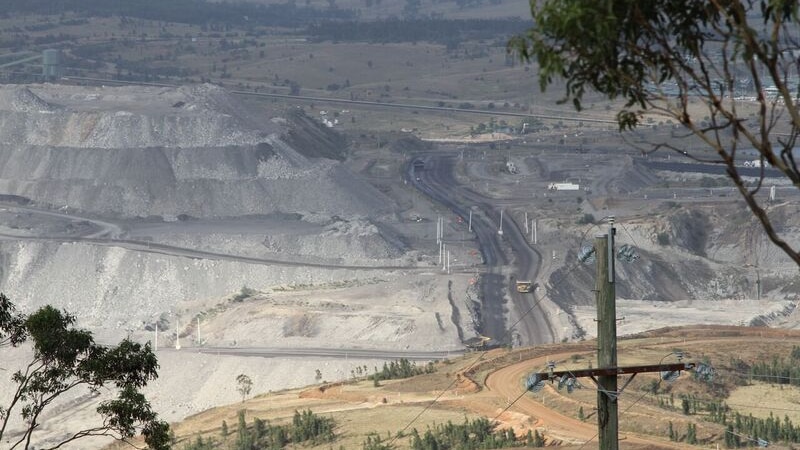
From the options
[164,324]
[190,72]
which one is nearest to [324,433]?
[164,324]

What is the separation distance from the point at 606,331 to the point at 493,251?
242ft

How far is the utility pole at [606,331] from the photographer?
16.2 meters

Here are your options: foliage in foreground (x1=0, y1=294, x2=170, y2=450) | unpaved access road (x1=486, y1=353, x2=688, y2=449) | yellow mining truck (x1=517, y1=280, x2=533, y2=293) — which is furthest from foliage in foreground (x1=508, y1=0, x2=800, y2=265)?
yellow mining truck (x1=517, y1=280, x2=533, y2=293)

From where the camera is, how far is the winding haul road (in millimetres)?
71750

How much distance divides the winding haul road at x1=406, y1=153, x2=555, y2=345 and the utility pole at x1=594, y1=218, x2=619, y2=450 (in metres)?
51.6

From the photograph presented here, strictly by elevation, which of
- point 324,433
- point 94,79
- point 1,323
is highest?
point 94,79

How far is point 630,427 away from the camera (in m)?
38.7

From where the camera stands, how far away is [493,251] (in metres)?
90.0

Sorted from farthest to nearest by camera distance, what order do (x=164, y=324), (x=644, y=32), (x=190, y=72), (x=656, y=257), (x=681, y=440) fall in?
(x=190, y=72), (x=656, y=257), (x=164, y=324), (x=681, y=440), (x=644, y=32)

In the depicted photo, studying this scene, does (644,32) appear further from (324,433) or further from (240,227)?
(240,227)

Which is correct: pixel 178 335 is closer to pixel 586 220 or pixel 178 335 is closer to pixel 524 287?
pixel 524 287

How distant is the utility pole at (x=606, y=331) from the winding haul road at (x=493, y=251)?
51.6m

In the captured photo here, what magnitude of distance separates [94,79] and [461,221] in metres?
89.2

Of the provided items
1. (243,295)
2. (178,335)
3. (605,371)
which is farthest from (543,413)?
(243,295)
